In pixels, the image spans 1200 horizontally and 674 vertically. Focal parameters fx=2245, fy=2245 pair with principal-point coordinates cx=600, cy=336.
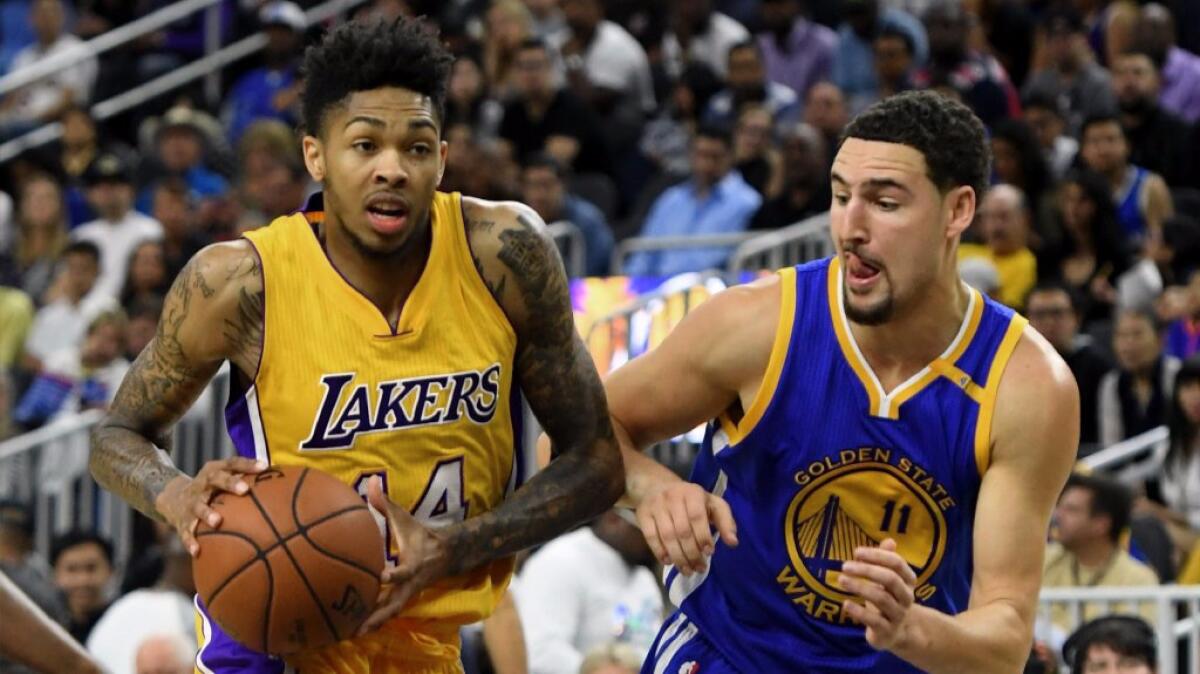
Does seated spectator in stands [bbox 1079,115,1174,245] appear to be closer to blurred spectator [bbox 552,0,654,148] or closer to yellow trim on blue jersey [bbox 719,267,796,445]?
blurred spectator [bbox 552,0,654,148]

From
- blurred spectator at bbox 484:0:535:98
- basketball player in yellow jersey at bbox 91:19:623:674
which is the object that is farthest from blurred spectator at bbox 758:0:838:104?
basketball player in yellow jersey at bbox 91:19:623:674

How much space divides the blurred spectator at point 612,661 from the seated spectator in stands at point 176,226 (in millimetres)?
5838

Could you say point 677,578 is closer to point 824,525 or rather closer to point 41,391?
point 824,525

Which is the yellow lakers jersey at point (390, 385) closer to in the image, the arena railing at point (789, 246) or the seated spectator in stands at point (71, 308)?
the arena railing at point (789, 246)

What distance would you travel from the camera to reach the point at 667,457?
10656 mm

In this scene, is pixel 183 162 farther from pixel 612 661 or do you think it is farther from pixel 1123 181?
pixel 612 661

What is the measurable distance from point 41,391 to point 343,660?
7505mm

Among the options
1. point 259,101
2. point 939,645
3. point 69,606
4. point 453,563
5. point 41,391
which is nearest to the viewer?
point 939,645

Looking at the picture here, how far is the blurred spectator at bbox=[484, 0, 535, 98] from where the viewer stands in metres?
14.6

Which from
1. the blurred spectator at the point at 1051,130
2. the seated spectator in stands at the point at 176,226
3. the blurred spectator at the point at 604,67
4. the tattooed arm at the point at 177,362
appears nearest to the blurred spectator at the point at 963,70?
the blurred spectator at the point at 1051,130

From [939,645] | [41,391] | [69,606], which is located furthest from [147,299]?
[939,645]

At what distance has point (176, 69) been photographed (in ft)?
51.2

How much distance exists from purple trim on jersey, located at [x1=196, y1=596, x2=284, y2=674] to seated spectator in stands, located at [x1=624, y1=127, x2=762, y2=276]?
759 centimetres

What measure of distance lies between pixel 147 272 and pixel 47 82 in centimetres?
339
